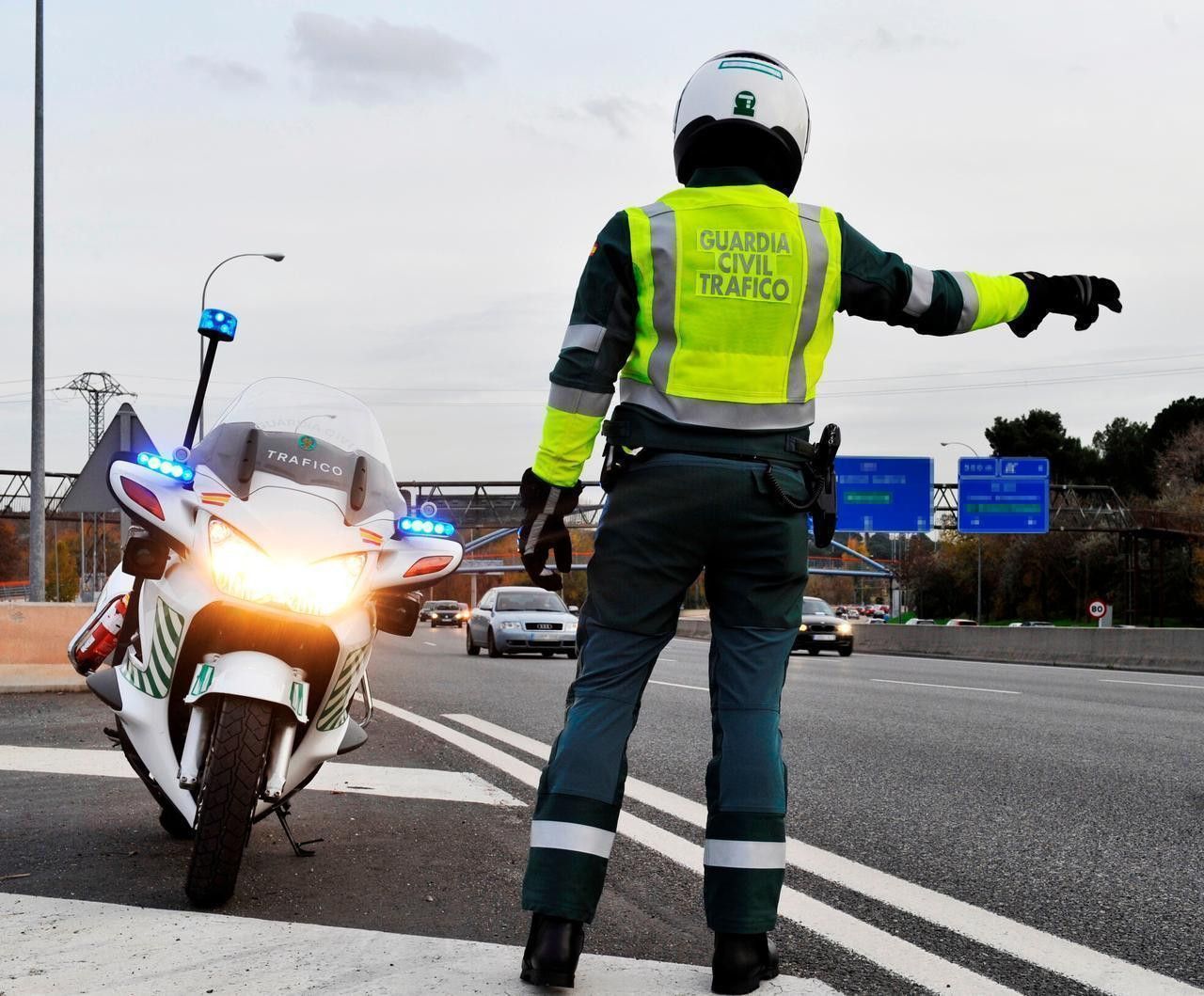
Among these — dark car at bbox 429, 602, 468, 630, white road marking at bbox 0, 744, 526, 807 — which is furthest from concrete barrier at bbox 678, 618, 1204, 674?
dark car at bbox 429, 602, 468, 630

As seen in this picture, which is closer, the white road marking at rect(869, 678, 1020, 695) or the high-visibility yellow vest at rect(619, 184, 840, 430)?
the high-visibility yellow vest at rect(619, 184, 840, 430)

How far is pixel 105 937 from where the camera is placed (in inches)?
136

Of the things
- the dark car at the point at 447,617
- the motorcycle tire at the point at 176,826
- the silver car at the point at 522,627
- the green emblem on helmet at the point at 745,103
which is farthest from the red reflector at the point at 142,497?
the dark car at the point at 447,617

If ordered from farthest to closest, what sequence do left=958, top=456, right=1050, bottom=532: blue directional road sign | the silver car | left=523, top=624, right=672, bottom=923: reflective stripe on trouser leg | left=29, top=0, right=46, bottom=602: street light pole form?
left=958, top=456, right=1050, bottom=532: blue directional road sign
the silver car
left=29, top=0, right=46, bottom=602: street light pole
left=523, top=624, right=672, bottom=923: reflective stripe on trouser leg

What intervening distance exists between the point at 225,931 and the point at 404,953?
508 mm

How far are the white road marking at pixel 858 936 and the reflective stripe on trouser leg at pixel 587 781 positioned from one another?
739mm

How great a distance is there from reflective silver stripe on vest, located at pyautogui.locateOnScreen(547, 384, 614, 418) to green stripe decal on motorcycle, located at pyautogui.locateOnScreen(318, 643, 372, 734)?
118cm

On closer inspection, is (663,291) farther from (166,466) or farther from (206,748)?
(206,748)

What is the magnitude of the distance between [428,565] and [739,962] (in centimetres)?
165

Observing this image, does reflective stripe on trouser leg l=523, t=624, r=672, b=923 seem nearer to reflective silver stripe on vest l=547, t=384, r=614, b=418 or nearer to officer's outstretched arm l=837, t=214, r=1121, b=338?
reflective silver stripe on vest l=547, t=384, r=614, b=418

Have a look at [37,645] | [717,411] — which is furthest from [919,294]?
[37,645]

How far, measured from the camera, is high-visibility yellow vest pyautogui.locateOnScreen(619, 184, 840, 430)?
11.1ft

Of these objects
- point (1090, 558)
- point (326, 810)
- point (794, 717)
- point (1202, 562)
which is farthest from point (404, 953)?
point (1090, 558)

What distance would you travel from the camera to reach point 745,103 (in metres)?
3.52
